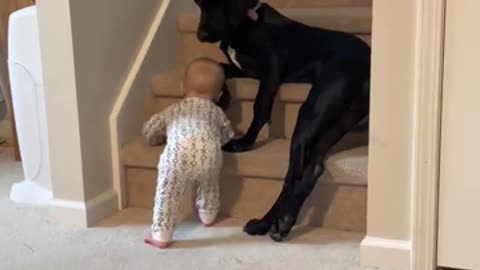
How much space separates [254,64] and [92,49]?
1.52ft

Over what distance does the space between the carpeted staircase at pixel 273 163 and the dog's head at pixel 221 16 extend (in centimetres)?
21

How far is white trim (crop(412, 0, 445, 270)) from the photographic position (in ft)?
5.30

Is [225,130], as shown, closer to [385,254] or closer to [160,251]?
[160,251]

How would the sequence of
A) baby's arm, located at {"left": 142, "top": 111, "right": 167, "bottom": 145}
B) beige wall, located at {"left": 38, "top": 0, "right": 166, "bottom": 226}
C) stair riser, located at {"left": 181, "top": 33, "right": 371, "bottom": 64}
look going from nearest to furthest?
beige wall, located at {"left": 38, "top": 0, "right": 166, "bottom": 226} → baby's arm, located at {"left": 142, "top": 111, "right": 167, "bottom": 145} → stair riser, located at {"left": 181, "top": 33, "right": 371, "bottom": 64}

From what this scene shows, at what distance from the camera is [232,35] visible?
212cm

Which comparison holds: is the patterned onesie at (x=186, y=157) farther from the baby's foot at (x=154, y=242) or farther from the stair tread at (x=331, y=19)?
the stair tread at (x=331, y=19)

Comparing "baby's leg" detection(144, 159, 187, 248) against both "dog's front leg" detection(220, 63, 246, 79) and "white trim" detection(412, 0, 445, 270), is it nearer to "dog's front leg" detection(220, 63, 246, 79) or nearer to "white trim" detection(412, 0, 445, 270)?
"dog's front leg" detection(220, 63, 246, 79)

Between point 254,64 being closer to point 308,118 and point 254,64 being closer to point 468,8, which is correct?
point 308,118

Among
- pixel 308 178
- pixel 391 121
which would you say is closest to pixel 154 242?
pixel 308 178

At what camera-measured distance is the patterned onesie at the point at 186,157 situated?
6.41 ft

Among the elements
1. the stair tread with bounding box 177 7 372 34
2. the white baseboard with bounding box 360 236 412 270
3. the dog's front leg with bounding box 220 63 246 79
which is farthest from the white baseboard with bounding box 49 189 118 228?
the white baseboard with bounding box 360 236 412 270

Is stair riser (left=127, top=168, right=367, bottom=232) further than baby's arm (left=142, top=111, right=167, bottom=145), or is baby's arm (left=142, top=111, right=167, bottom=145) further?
baby's arm (left=142, top=111, right=167, bottom=145)

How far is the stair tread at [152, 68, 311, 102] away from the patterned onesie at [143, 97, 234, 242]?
7.0 inches

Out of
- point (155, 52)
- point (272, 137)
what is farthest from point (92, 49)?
point (272, 137)
